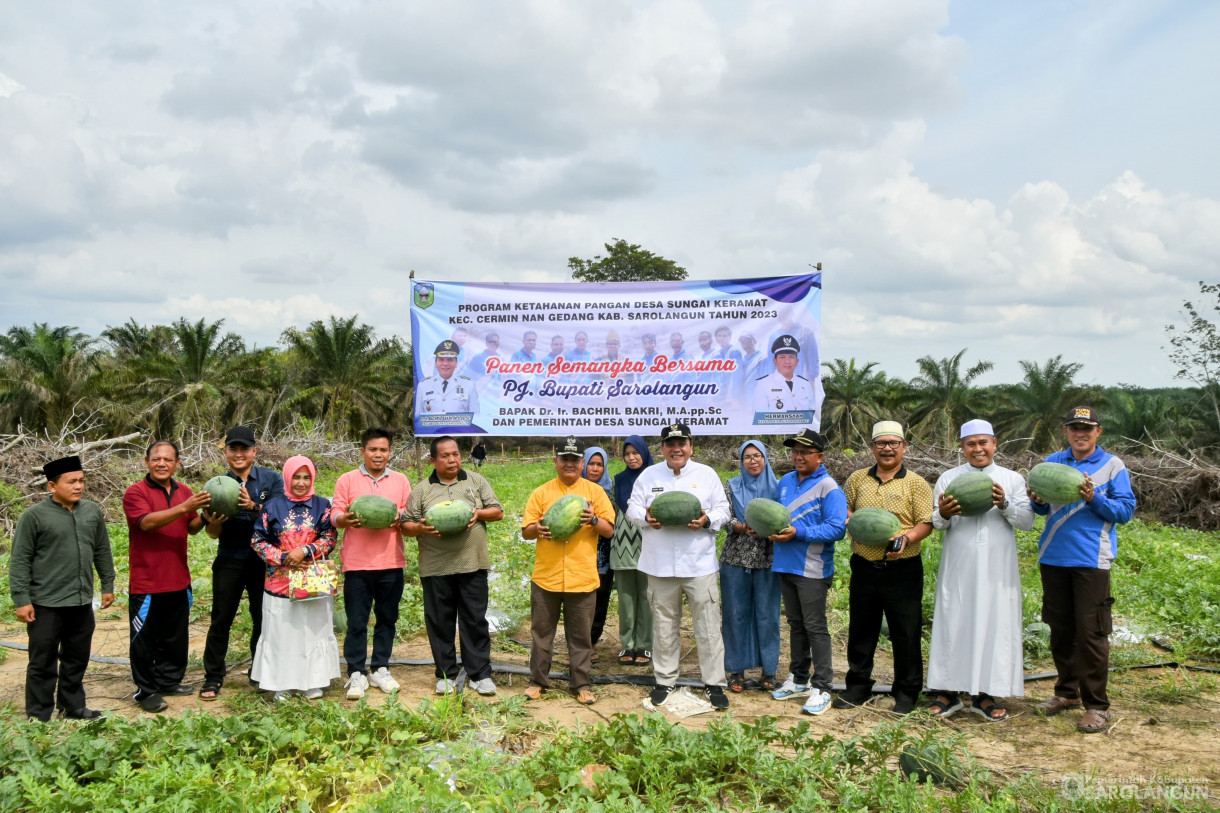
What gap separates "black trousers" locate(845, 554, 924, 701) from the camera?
638 cm

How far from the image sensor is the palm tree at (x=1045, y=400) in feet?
107

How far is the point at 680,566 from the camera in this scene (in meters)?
6.64

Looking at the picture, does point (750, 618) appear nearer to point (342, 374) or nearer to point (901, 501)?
point (901, 501)

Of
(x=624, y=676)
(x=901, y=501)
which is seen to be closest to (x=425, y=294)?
(x=624, y=676)

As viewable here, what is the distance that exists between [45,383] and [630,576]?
87.9 ft

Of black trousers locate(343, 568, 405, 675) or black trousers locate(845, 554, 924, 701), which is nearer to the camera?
black trousers locate(845, 554, 924, 701)

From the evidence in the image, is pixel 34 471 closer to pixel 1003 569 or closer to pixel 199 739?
pixel 199 739

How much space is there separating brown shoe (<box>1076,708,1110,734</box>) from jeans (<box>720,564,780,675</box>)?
229cm

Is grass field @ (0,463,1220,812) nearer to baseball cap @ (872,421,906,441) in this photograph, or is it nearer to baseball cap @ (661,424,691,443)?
baseball cap @ (872,421,906,441)

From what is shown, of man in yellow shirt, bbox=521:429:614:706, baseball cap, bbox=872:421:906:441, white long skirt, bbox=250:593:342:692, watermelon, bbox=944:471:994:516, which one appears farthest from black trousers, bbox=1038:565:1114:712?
white long skirt, bbox=250:593:342:692

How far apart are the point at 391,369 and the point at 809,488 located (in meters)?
32.0

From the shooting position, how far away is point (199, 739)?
17.0 feet

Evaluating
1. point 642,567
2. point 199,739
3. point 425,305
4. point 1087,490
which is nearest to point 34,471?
point 425,305

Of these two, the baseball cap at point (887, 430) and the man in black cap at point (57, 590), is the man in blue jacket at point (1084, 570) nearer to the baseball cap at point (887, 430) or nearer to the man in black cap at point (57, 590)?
the baseball cap at point (887, 430)
